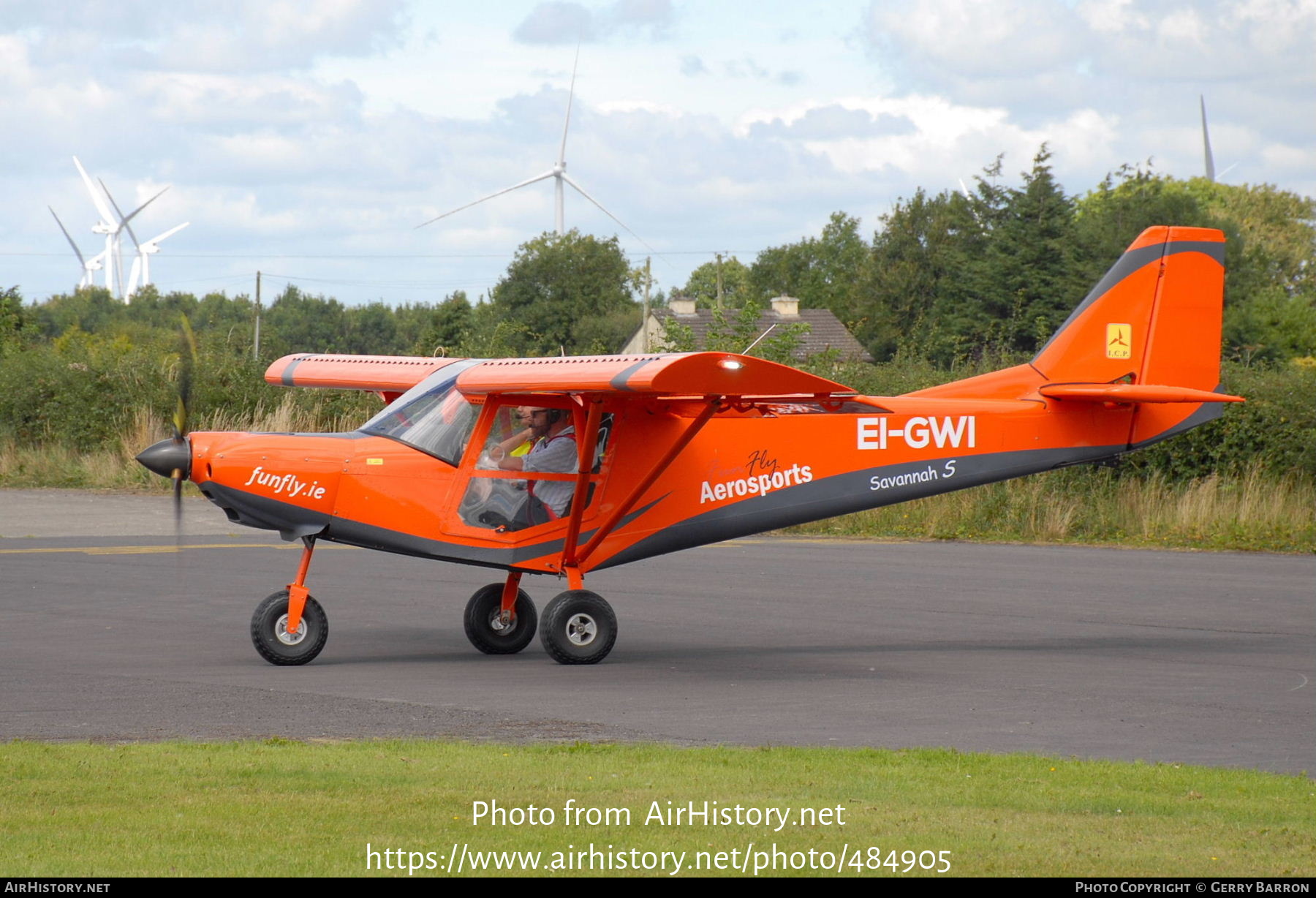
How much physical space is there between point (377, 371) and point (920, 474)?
5.16 metres

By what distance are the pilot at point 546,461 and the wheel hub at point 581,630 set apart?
2.76 feet

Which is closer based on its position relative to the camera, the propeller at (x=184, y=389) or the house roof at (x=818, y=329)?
the propeller at (x=184, y=389)

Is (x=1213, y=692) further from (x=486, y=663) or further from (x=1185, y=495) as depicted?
(x=1185, y=495)

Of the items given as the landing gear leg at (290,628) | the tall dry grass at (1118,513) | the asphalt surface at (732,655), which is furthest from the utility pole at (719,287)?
the landing gear leg at (290,628)

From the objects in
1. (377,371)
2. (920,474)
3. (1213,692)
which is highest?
(377,371)

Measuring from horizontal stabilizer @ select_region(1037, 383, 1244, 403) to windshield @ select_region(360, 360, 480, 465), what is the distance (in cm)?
529

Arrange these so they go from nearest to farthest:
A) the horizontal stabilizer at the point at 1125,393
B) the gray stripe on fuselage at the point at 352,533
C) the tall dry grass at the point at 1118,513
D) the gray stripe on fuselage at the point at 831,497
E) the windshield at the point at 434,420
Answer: the gray stripe on fuselage at the point at 352,533
the windshield at the point at 434,420
the gray stripe on fuselage at the point at 831,497
the horizontal stabilizer at the point at 1125,393
the tall dry grass at the point at 1118,513

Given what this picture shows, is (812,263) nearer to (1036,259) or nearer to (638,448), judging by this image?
(1036,259)

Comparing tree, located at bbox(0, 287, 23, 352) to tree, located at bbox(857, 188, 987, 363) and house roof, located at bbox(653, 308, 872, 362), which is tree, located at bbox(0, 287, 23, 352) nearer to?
house roof, located at bbox(653, 308, 872, 362)

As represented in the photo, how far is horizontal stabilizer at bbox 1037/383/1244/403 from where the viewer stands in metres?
12.6

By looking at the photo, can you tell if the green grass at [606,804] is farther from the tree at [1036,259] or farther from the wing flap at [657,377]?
the tree at [1036,259]

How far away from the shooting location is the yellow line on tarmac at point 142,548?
62.5ft
